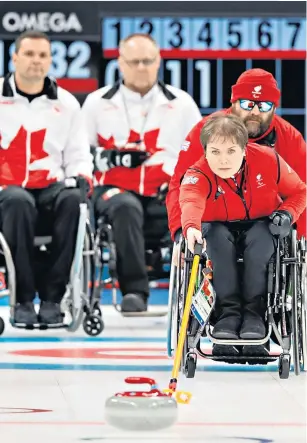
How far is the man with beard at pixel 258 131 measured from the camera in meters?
4.79

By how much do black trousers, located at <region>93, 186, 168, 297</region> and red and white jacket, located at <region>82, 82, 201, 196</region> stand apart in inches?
4.3

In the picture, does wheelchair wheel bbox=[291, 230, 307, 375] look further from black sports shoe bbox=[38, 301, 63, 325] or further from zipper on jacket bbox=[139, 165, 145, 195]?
zipper on jacket bbox=[139, 165, 145, 195]

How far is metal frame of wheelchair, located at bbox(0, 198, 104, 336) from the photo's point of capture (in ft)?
18.7

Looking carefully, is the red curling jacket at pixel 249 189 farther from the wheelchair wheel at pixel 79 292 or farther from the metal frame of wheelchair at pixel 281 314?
the wheelchair wheel at pixel 79 292

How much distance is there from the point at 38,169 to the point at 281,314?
1838 millimetres

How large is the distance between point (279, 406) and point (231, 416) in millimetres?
228

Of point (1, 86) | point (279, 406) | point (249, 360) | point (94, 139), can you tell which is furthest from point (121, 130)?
point (279, 406)

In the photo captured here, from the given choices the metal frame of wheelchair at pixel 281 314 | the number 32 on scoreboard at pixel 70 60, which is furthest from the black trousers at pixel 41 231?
the number 32 on scoreboard at pixel 70 60

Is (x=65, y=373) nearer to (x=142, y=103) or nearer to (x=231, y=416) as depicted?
(x=231, y=416)

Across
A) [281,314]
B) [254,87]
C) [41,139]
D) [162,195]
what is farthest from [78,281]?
[281,314]

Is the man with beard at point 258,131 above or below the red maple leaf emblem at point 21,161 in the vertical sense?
above

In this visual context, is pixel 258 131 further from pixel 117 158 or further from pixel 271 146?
pixel 117 158

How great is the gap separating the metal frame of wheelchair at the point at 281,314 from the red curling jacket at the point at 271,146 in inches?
11.5

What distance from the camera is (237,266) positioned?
4.46 meters
